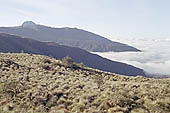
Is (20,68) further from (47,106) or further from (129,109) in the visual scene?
(129,109)

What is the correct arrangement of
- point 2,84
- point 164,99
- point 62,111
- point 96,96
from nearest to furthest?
point 62,111 → point 164,99 → point 96,96 → point 2,84

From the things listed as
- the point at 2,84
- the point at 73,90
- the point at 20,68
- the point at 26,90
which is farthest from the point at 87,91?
the point at 20,68

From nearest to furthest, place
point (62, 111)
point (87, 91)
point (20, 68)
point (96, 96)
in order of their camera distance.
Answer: point (62, 111), point (96, 96), point (87, 91), point (20, 68)

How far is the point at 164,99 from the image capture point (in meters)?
21.1

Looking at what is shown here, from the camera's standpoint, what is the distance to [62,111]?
63.4 feet

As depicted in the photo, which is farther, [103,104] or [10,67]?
[10,67]

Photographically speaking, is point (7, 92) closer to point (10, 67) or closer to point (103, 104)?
point (103, 104)

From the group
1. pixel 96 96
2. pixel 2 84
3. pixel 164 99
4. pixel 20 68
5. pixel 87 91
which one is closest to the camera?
pixel 164 99

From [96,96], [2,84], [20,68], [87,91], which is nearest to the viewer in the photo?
[96,96]

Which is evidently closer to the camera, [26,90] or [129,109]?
[129,109]

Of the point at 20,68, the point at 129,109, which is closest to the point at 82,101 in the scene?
the point at 129,109

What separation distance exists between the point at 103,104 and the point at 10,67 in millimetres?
19713

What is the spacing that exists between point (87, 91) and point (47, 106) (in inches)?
160

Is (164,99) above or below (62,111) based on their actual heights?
above
